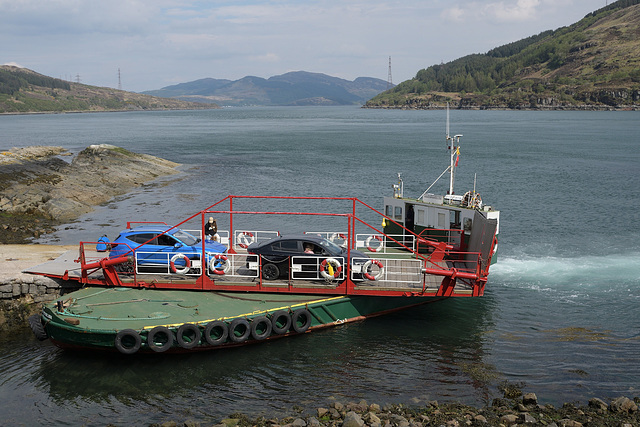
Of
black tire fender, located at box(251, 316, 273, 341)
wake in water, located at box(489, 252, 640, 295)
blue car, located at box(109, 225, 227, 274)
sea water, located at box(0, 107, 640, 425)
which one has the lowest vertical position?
sea water, located at box(0, 107, 640, 425)

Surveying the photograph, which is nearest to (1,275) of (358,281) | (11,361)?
(11,361)

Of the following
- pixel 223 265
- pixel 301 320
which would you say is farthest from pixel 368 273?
pixel 223 265

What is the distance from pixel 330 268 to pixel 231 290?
3.71 m

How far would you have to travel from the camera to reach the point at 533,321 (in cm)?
2208

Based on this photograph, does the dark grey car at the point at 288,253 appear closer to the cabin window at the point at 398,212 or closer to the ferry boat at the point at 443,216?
the ferry boat at the point at 443,216

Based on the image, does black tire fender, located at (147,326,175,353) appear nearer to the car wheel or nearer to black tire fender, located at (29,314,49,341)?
black tire fender, located at (29,314,49,341)

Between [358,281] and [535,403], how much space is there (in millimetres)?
7356

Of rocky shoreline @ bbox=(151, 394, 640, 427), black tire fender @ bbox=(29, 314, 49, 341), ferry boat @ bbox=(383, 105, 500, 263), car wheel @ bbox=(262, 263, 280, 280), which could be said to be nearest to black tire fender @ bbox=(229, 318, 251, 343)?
car wheel @ bbox=(262, 263, 280, 280)

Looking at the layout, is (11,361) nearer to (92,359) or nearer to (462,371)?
(92,359)

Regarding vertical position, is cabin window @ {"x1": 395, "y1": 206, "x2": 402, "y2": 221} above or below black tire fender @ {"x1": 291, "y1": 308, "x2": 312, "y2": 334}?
above

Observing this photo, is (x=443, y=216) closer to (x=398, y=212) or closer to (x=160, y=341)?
(x=398, y=212)

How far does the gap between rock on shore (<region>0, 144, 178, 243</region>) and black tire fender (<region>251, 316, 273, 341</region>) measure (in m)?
20.7

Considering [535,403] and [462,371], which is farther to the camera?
[462,371]

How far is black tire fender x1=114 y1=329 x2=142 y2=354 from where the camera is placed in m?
17.1
